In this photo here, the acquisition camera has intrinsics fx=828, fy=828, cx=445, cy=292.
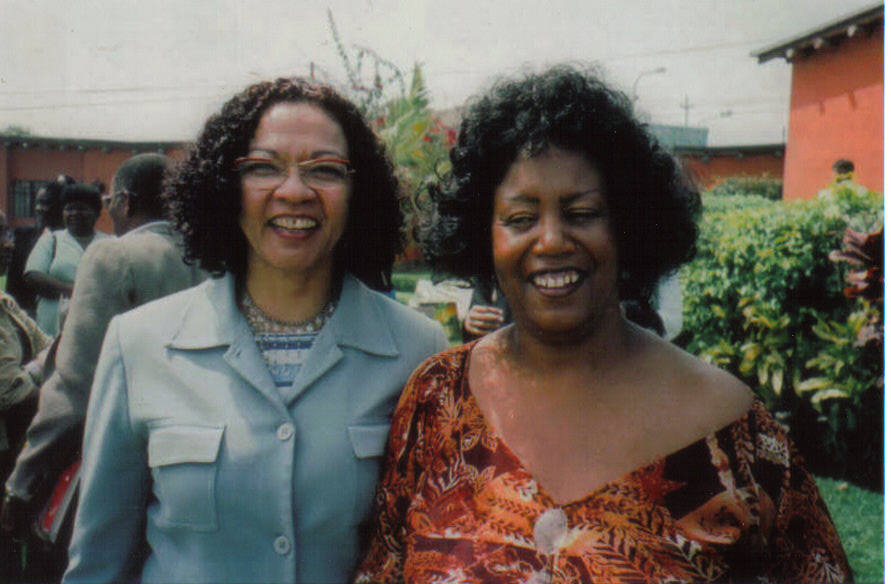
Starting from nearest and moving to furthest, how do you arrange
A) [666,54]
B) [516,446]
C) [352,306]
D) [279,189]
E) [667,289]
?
[516,446] → [279,189] → [352,306] → [666,54] → [667,289]

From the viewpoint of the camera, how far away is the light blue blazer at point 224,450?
1.55 m

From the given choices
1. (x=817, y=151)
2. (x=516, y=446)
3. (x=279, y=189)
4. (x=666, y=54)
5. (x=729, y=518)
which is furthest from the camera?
(x=817, y=151)

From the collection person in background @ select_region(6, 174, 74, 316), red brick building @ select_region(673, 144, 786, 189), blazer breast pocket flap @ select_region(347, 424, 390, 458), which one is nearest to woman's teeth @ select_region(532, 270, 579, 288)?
blazer breast pocket flap @ select_region(347, 424, 390, 458)

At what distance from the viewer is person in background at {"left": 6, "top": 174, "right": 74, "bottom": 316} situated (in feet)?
16.3

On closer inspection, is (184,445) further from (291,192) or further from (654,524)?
(654,524)

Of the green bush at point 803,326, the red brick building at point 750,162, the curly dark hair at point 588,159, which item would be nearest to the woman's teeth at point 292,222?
the curly dark hair at point 588,159

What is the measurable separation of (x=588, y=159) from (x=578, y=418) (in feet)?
1.57

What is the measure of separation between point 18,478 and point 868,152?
2618 millimetres

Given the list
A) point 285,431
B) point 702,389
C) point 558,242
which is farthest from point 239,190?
point 702,389

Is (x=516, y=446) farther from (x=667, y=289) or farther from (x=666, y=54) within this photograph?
(x=667, y=289)

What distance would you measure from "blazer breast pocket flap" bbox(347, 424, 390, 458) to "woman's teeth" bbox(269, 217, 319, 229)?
414 millimetres

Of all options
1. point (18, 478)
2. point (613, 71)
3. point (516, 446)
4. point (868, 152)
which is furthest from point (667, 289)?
point (18, 478)

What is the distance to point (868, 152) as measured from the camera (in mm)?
2395

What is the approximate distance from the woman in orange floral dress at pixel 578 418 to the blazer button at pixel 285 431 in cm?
20
